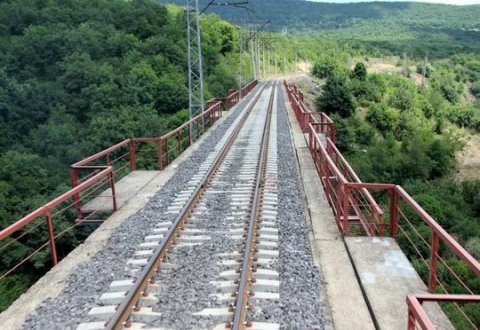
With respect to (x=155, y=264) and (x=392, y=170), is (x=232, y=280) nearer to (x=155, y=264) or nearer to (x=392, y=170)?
(x=155, y=264)

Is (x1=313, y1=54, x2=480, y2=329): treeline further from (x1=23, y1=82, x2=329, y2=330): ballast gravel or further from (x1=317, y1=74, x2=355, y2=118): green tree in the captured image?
(x1=23, y1=82, x2=329, y2=330): ballast gravel

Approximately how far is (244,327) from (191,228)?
3.60 meters

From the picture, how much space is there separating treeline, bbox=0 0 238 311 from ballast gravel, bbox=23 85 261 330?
27.9 feet

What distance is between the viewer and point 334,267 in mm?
7348

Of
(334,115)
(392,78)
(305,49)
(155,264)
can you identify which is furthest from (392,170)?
(305,49)

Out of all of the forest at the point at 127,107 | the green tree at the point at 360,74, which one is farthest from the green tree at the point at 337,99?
the green tree at the point at 360,74

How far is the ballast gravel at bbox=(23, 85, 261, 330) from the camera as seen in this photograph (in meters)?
5.95

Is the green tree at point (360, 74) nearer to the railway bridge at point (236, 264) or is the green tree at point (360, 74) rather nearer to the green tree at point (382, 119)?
the green tree at point (382, 119)

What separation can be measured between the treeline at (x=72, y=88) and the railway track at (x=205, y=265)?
8624mm

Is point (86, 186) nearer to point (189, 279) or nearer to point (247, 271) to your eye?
point (189, 279)

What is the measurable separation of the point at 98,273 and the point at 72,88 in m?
48.2

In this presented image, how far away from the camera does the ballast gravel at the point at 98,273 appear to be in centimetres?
595

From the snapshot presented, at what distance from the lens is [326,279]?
696 cm

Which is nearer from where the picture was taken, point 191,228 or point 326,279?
point 326,279
